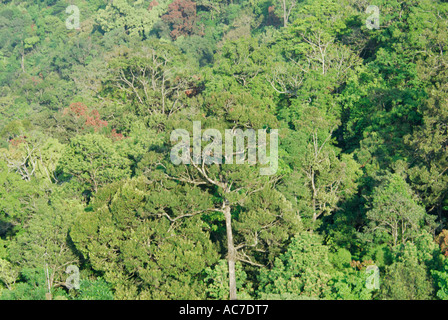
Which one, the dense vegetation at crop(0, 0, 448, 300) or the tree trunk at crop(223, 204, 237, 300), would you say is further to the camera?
the dense vegetation at crop(0, 0, 448, 300)

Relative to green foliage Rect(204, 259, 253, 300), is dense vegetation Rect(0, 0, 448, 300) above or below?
above

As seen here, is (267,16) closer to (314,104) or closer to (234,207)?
(314,104)

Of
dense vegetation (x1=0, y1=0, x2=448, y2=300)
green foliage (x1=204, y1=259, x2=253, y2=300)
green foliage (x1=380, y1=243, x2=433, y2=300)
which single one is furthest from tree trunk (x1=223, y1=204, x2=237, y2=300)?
green foliage (x1=380, y1=243, x2=433, y2=300)

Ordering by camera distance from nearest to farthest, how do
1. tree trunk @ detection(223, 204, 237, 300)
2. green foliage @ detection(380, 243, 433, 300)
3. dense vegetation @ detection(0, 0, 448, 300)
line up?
green foliage @ detection(380, 243, 433, 300)
tree trunk @ detection(223, 204, 237, 300)
dense vegetation @ detection(0, 0, 448, 300)

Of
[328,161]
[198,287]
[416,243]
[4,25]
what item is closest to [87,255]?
[198,287]

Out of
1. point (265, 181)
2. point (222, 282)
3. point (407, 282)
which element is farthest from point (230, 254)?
point (407, 282)

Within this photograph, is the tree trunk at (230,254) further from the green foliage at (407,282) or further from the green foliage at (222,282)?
the green foliage at (407,282)

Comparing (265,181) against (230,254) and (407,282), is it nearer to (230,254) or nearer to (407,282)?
(230,254)

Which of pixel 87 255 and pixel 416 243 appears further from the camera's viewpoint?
pixel 87 255

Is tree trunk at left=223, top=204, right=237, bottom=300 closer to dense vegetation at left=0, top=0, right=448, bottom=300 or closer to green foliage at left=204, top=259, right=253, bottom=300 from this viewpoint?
dense vegetation at left=0, top=0, right=448, bottom=300
